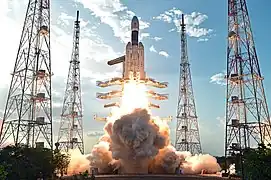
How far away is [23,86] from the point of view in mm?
42375

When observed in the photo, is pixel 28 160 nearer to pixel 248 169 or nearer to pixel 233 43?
pixel 248 169

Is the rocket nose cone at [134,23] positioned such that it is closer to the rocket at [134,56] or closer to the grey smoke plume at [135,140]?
the rocket at [134,56]

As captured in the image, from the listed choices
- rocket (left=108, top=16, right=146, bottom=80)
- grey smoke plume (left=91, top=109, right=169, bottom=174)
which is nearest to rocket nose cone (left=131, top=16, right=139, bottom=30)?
rocket (left=108, top=16, right=146, bottom=80)

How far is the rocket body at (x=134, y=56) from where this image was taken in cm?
5003

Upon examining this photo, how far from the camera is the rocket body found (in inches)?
1970

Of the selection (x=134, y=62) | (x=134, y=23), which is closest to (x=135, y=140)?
(x=134, y=62)

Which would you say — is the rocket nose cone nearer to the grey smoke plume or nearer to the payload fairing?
the payload fairing

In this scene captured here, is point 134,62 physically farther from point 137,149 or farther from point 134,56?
point 137,149

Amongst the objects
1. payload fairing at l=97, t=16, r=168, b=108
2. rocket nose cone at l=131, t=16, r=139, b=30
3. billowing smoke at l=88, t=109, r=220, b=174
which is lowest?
billowing smoke at l=88, t=109, r=220, b=174

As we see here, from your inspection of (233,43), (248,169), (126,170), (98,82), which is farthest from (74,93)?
(248,169)

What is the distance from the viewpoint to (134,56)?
5012 cm

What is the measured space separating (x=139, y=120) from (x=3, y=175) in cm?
1890

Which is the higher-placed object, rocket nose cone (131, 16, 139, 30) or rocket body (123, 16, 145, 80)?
rocket nose cone (131, 16, 139, 30)

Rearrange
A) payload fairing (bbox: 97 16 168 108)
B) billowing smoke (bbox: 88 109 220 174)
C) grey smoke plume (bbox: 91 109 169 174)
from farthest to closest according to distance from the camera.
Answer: payload fairing (bbox: 97 16 168 108), billowing smoke (bbox: 88 109 220 174), grey smoke plume (bbox: 91 109 169 174)
